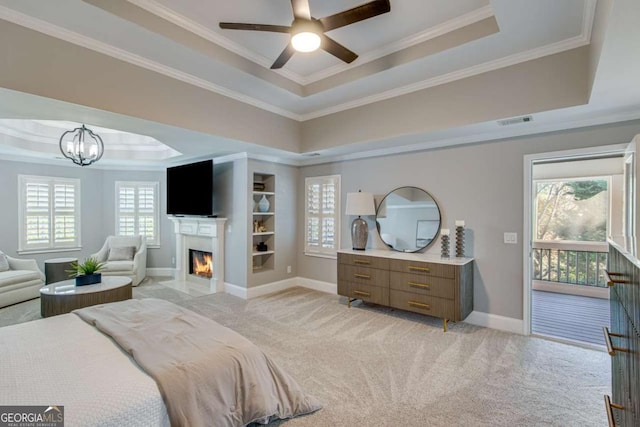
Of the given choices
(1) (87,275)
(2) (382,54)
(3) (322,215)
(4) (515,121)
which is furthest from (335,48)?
(1) (87,275)

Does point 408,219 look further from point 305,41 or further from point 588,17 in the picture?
point 305,41

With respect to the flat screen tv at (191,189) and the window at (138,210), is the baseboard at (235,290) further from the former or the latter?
the window at (138,210)

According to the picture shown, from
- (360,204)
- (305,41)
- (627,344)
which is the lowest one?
(627,344)

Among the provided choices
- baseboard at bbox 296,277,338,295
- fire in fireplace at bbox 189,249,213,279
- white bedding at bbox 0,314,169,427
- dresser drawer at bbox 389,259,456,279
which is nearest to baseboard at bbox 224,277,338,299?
baseboard at bbox 296,277,338,295

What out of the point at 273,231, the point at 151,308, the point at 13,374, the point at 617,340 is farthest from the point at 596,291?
the point at 13,374

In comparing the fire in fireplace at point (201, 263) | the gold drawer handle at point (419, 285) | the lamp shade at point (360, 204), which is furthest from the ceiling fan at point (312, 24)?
the fire in fireplace at point (201, 263)

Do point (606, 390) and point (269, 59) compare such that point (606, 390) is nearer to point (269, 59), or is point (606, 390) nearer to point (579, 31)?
point (579, 31)

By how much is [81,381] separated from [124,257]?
5.44 metres

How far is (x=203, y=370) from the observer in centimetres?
174

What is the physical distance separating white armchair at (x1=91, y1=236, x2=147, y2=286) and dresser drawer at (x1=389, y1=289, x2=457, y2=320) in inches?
194

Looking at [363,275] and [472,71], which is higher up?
[472,71]

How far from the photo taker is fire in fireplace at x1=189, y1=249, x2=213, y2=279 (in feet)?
19.6

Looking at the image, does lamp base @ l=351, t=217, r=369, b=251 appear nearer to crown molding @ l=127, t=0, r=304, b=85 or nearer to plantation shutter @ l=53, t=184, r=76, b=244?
crown molding @ l=127, t=0, r=304, b=85

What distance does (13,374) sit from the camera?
1562 millimetres
